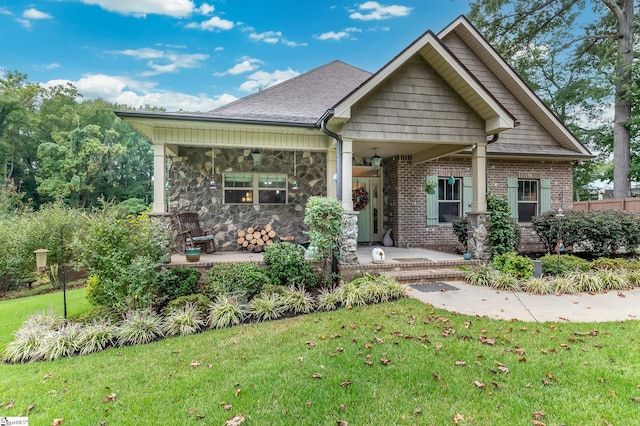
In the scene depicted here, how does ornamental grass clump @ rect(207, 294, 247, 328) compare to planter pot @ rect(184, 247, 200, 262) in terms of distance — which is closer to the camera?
ornamental grass clump @ rect(207, 294, 247, 328)

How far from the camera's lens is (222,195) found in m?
8.74

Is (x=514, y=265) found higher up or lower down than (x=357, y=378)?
higher up

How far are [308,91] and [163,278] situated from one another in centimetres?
674

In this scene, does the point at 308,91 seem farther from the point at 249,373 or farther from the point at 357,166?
the point at 249,373

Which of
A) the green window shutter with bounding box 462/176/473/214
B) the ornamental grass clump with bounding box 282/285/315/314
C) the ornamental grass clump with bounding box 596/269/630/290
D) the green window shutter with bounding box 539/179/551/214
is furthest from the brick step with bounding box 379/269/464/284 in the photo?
the green window shutter with bounding box 539/179/551/214

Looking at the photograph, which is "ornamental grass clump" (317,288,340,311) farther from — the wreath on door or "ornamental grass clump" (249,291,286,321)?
the wreath on door

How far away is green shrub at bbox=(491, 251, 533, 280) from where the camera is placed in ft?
20.7

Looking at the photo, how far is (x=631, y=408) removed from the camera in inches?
97.6

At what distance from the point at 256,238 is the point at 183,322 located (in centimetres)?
421

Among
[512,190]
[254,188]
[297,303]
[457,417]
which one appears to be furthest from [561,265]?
[254,188]

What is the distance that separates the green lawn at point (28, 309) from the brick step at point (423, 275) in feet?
18.3

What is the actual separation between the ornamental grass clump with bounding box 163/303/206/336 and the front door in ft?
20.6

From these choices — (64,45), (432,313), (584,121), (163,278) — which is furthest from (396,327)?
(64,45)

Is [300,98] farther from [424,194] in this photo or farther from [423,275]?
[423,275]
